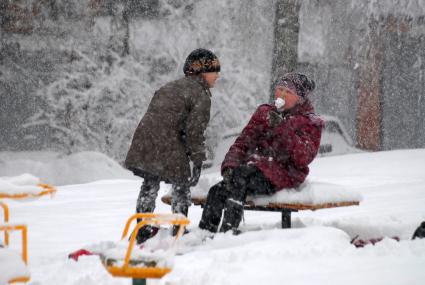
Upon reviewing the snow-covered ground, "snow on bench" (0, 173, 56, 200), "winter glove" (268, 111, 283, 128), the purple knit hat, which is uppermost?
the purple knit hat

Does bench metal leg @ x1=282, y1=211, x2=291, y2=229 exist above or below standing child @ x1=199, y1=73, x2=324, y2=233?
below

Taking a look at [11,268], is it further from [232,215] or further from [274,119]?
[274,119]

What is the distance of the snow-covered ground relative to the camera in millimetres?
3736

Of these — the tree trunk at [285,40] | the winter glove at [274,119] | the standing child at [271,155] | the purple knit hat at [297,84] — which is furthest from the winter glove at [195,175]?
the tree trunk at [285,40]

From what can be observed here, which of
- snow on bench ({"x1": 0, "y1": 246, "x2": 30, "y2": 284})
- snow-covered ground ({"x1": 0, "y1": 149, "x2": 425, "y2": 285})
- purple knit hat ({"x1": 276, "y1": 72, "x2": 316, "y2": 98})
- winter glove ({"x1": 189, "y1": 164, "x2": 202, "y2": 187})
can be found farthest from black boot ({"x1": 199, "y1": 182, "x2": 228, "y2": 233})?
snow on bench ({"x1": 0, "y1": 246, "x2": 30, "y2": 284})

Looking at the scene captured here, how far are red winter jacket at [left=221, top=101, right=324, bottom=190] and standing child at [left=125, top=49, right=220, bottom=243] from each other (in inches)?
13.5

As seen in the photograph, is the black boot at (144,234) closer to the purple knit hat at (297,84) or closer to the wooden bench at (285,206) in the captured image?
the wooden bench at (285,206)

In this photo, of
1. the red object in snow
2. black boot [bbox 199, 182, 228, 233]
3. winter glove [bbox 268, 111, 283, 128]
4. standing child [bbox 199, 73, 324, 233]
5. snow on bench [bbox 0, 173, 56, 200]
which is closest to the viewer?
snow on bench [bbox 0, 173, 56, 200]

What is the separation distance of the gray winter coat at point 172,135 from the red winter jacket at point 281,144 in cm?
34

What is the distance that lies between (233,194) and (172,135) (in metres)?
0.71

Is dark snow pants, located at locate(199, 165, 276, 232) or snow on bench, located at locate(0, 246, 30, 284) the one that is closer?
snow on bench, located at locate(0, 246, 30, 284)

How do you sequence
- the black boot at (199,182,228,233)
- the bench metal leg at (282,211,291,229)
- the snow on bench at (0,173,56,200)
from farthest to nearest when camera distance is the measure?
the bench metal leg at (282,211,291,229), the black boot at (199,182,228,233), the snow on bench at (0,173,56,200)

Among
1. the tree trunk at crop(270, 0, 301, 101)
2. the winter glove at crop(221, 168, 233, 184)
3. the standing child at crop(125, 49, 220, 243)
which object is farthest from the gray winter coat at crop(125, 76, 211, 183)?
the tree trunk at crop(270, 0, 301, 101)

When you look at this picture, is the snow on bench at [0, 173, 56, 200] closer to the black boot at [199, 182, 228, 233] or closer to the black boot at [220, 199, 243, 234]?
the black boot at [220, 199, 243, 234]
